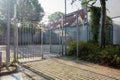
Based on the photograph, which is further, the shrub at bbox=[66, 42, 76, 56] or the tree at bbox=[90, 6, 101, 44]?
the tree at bbox=[90, 6, 101, 44]

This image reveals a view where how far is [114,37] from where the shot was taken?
56.5ft

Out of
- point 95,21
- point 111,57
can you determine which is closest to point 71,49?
point 111,57

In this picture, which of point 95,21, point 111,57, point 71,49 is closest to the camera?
point 111,57

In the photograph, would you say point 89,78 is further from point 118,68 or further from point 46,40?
point 46,40

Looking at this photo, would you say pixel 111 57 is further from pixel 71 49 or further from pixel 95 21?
pixel 95 21

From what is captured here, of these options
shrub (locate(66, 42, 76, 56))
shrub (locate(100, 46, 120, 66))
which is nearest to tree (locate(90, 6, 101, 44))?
shrub (locate(66, 42, 76, 56))

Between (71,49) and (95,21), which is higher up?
(95,21)

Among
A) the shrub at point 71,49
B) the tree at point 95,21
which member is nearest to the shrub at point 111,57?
the shrub at point 71,49

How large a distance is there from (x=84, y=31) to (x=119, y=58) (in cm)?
1250

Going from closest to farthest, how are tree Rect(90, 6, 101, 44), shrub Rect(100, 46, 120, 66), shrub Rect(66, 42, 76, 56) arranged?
shrub Rect(100, 46, 120, 66) < shrub Rect(66, 42, 76, 56) < tree Rect(90, 6, 101, 44)

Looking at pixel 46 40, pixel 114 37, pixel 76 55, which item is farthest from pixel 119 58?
pixel 46 40

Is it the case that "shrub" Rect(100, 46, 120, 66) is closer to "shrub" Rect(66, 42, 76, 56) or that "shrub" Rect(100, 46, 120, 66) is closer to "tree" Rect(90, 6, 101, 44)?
"shrub" Rect(66, 42, 76, 56)

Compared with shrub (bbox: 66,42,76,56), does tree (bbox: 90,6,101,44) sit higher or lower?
higher

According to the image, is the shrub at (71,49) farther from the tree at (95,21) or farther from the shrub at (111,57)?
the tree at (95,21)
